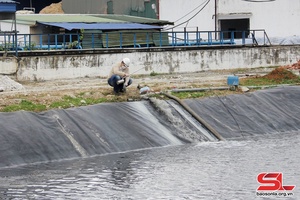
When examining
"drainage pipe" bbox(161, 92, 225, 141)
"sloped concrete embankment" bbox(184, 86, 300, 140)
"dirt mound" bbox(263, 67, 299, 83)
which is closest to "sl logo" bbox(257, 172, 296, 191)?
"drainage pipe" bbox(161, 92, 225, 141)

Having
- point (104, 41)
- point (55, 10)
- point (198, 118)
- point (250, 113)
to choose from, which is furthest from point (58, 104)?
point (55, 10)

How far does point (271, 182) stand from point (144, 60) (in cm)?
2204

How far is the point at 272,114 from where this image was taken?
3058 cm

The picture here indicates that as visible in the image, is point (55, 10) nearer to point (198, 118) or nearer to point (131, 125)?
point (198, 118)

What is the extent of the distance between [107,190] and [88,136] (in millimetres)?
5491

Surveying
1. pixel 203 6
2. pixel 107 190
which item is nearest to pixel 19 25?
pixel 203 6

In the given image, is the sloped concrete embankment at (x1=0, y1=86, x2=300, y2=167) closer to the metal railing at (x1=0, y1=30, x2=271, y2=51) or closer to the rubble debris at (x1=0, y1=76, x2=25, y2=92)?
the rubble debris at (x1=0, y1=76, x2=25, y2=92)

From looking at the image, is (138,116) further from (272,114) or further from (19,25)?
(19,25)

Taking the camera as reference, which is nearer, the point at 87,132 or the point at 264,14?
the point at 87,132

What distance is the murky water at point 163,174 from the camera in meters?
19.2

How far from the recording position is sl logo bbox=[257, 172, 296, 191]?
19.5 metres

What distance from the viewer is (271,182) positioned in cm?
Result: 2047

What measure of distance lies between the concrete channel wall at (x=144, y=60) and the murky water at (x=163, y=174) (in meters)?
12.7

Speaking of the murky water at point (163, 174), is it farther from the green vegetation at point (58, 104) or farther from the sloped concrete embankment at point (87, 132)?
the green vegetation at point (58, 104)
